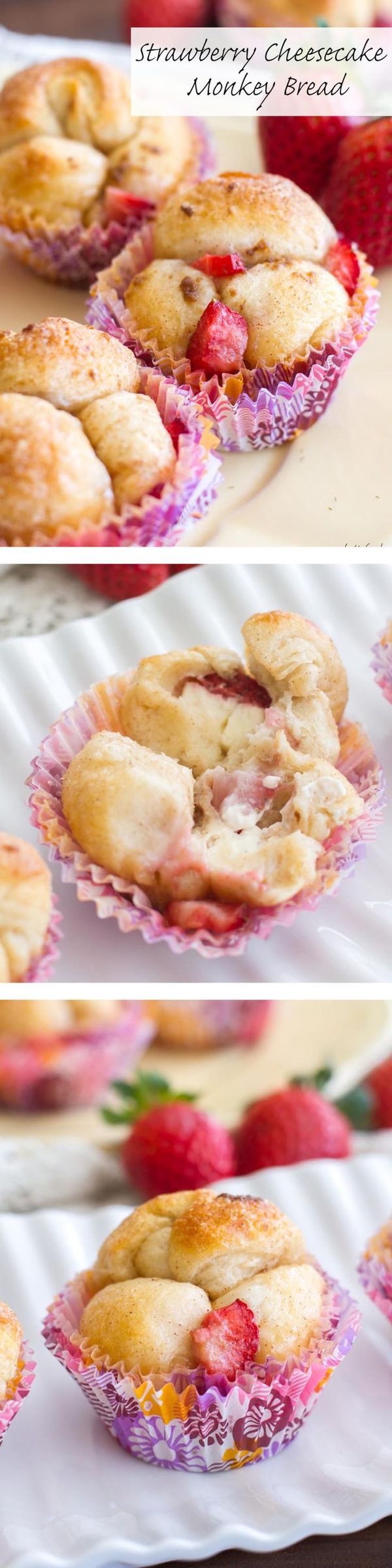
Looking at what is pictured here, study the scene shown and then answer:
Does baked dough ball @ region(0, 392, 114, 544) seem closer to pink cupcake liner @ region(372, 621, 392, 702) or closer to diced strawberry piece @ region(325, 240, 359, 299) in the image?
pink cupcake liner @ region(372, 621, 392, 702)

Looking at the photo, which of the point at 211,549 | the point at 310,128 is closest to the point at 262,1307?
the point at 211,549

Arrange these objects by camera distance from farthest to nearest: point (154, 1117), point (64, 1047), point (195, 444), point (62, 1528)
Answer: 1. point (64, 1047)
2. point (154, 1117)
3. point (195, 444)
4. point (62, 1528)

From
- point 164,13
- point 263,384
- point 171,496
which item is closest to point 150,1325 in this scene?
point 171,496

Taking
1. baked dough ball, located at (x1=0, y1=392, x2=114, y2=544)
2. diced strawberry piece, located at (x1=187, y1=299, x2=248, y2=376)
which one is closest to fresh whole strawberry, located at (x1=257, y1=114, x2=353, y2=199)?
diced strawberry piece, located at (x1=187, y1=299, x2=248, y2=376)

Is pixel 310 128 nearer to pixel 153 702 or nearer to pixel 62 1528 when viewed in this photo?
pixel 153 702

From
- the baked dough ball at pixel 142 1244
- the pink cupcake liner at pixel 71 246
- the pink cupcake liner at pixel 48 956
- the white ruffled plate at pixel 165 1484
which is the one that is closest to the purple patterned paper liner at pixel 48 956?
the pink cupcake liner at pixel 48 956

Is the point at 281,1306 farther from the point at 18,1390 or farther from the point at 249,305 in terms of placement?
the point at 249,305
